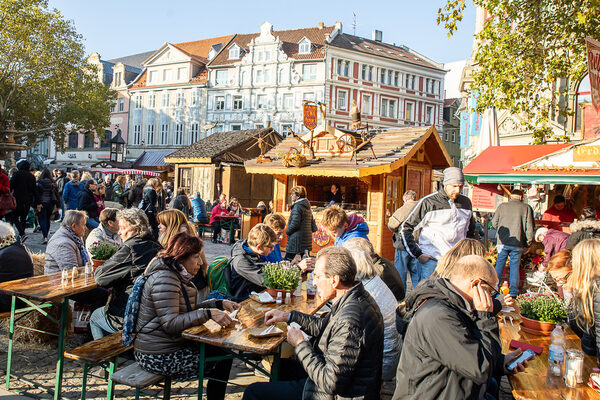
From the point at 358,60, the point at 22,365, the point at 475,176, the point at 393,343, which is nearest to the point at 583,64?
the point at 475,176

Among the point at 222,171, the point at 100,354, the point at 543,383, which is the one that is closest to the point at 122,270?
the point at 100,354

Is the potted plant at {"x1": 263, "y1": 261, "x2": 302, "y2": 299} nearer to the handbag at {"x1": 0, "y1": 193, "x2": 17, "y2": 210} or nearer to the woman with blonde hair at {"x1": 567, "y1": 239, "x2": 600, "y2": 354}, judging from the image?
the woman with blonde hair at {"x1": 567, "y1": 239, "x2": 600, "y2": 354}

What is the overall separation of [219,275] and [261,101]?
40355 mm

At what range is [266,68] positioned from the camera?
44.0 m

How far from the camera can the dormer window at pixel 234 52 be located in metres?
45.6

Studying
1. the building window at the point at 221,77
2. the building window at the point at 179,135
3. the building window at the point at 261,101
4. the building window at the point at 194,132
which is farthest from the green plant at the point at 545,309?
the building window at the point at 179,135

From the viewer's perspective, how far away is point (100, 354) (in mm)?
3711

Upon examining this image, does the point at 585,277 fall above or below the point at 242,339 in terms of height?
above

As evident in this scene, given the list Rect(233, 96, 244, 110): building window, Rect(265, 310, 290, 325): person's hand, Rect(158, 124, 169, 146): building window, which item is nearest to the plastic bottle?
Rect(265, 310, 290, 325): person's hand

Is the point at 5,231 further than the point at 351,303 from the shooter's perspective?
Yes

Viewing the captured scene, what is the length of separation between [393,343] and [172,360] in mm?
1702

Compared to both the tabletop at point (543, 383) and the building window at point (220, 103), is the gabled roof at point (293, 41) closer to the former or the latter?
the building window at point (220, 103)

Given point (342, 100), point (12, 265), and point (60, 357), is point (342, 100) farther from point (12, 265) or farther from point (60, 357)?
point (60, 357)

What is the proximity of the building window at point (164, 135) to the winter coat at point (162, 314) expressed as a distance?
45396 mm
